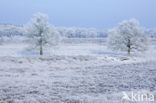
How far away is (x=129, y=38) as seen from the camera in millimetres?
34406

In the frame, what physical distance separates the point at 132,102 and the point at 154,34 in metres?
126

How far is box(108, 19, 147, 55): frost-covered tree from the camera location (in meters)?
33.8

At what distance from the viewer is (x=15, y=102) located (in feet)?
20.7

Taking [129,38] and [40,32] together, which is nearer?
[40,32]

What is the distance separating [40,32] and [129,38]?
17000mm

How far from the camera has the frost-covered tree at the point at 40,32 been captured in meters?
31.3

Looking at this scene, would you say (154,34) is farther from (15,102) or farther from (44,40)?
(15,102)

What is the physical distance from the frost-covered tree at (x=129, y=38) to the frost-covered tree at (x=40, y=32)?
1258 centimetres

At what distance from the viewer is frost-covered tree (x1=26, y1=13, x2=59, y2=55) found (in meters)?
31.3

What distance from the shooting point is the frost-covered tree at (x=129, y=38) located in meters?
33.8

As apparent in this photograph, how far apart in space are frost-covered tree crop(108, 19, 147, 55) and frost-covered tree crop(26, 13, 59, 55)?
1258 cm

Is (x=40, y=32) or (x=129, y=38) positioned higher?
(x=40, y=32)

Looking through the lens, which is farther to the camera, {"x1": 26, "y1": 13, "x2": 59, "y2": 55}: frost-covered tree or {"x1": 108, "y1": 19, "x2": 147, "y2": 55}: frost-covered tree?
{"x1": 108, "y1": 19, "x2": 147, "y2": 55}: frost-covered tree

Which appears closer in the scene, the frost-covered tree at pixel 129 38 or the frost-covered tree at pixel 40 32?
the frost-covered tree at pixel 40 32
